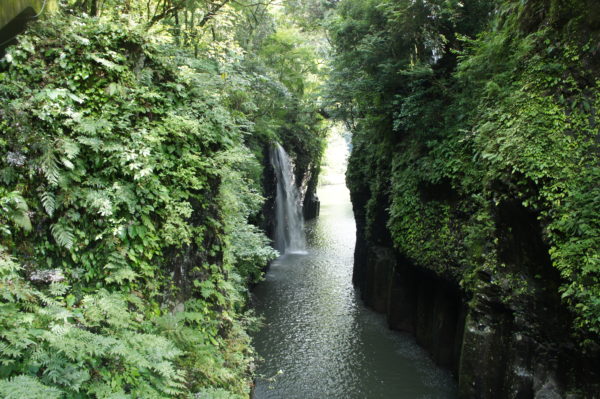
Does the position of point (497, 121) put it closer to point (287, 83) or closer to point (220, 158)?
point (220, 158)

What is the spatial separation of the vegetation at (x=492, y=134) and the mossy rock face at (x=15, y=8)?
8.60 meters

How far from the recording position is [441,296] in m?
11.1

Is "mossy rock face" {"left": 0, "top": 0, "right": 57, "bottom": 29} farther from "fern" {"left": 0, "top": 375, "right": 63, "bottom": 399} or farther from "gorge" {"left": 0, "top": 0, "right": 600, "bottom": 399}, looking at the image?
"fern" {"left": 0, "top": 375, "right": 63, "bottom": 399}

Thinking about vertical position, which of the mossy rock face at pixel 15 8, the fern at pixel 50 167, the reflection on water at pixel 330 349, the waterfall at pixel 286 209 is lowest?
the reflection on water at pixel 330 349

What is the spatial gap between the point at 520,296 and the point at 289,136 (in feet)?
68.6

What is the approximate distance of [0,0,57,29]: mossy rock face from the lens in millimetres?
5004

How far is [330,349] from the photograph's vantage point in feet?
40.3

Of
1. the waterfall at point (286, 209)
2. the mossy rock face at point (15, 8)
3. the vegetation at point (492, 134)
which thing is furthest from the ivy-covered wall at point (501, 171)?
the waterfall at point (286, 209)

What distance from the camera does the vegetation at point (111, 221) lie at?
3.39 metres

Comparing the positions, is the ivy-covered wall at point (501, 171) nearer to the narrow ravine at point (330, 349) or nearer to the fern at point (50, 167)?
the narrow ravine at point (330, 349)

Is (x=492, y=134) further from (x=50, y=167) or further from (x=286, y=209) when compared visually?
(x=286, y=209)

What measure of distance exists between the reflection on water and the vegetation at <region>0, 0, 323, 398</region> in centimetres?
351

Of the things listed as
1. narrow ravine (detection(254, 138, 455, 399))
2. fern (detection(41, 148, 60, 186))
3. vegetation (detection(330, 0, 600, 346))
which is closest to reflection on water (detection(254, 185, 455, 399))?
narrow ravine (detection(254, 138, 455, 399))

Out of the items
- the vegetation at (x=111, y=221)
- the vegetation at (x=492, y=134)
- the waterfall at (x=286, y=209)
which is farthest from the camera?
the waterfall at (x=286, y=209)
